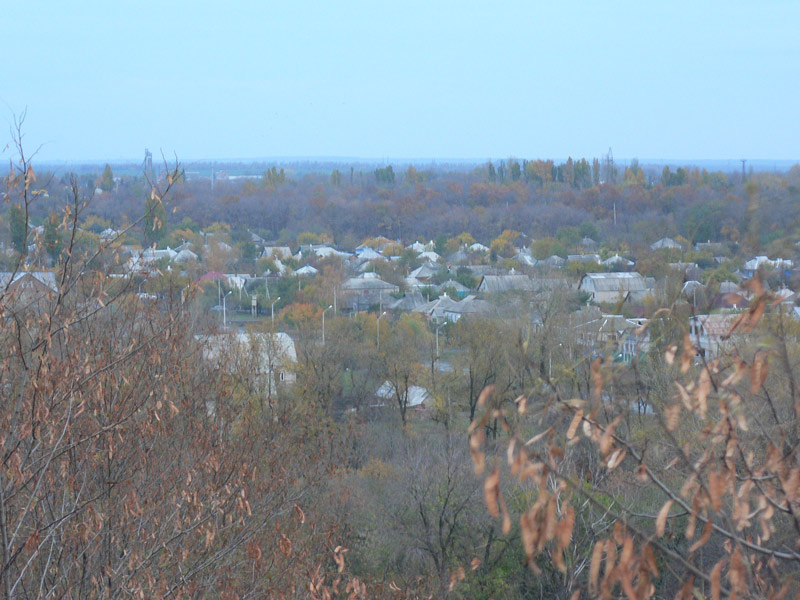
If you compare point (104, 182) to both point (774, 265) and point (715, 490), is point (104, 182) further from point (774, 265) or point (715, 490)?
point (715, 490)

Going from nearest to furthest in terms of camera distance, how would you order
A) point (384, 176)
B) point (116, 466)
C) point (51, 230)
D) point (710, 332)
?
point (710, 332), point (51, 230), point (116, 466), point (384, 176)

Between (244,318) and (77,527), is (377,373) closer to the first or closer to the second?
(244,318)

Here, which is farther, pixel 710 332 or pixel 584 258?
pixel 584 258

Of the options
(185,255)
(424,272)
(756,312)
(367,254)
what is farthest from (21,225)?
(367,254)

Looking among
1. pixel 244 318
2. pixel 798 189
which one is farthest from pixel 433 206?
pixel 798 189

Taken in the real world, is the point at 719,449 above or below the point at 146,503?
above

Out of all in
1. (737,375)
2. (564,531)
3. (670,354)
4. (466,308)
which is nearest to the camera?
(564,531)
